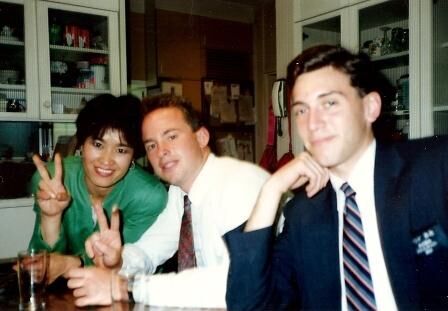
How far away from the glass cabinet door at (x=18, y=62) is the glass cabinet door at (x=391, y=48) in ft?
7.14

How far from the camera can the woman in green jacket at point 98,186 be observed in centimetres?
158

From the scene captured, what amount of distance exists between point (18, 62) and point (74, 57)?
0.42 metres

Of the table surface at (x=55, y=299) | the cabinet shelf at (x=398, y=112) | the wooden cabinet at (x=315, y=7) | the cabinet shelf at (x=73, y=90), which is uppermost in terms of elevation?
the wooden cabinet at (x=315, y=7)

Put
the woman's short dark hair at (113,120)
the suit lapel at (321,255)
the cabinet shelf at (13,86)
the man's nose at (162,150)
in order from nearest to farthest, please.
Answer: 1. the suit lapel at (321,255)
2. the man's nose at (162,150)
3. the woman's short dark hair at (113,120)
4. the cabinet shelf at (13,86)

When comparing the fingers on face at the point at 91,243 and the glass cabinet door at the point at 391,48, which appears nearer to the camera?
the fingers on face at the point at 91,243

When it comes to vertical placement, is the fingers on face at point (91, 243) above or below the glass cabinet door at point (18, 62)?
below

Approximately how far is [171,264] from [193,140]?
18.3 inches

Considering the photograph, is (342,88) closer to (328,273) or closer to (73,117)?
(328,273)

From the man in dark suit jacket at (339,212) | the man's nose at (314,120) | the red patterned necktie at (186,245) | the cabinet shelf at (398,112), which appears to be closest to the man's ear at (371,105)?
the man in dark suit jacket at (339,212)

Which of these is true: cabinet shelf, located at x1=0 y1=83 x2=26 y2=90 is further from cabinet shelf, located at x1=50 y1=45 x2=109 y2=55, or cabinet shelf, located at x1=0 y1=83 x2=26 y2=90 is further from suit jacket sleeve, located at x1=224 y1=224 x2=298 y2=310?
suit jacket sleeve, located at x1=224 y1=224 x2=298 y2=310

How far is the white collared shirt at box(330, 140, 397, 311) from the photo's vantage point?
3.16 ft

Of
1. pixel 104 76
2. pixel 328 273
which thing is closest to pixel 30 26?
pixel 104 76

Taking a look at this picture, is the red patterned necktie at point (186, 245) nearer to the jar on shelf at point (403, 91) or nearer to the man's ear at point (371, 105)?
the man's ear at point (371, 105)

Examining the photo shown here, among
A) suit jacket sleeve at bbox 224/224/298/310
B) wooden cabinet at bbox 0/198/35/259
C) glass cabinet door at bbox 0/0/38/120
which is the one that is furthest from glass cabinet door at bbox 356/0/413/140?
wooden cabinet at bbox 0/198/35/259
